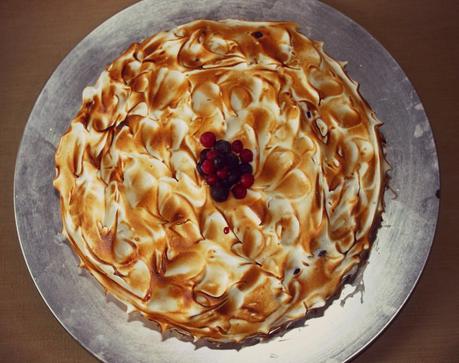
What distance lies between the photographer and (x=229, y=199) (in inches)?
72.4

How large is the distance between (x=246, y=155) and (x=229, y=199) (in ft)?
0.41

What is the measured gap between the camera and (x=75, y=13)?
2.56 metres

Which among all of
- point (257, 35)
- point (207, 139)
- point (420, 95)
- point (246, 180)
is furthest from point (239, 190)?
point (420, 95)

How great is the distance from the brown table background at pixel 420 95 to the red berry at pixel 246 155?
0.87 metres

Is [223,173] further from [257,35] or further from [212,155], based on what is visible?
[257,35]

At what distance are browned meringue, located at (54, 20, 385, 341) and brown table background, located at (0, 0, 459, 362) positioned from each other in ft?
1.65

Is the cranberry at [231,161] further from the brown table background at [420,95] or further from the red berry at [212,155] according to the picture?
the brown table background at [420,95]

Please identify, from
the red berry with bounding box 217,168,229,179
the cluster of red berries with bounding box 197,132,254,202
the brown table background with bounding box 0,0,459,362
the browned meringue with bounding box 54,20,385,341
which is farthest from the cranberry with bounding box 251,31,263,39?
the brown table background with bounding box 0,0,459,362

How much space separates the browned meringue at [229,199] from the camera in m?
1.83

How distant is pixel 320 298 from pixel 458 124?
0.92 metres

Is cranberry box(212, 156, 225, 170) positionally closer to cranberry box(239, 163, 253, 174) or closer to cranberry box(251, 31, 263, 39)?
cranberry box(239, 163, 253, 174)

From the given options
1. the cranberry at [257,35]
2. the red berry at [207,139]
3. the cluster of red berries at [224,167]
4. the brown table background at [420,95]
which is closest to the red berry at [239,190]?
the cluster of red berries at [224,167]

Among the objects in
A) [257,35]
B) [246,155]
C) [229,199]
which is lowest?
[229,199]

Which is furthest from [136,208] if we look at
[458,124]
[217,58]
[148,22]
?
[458,124]
